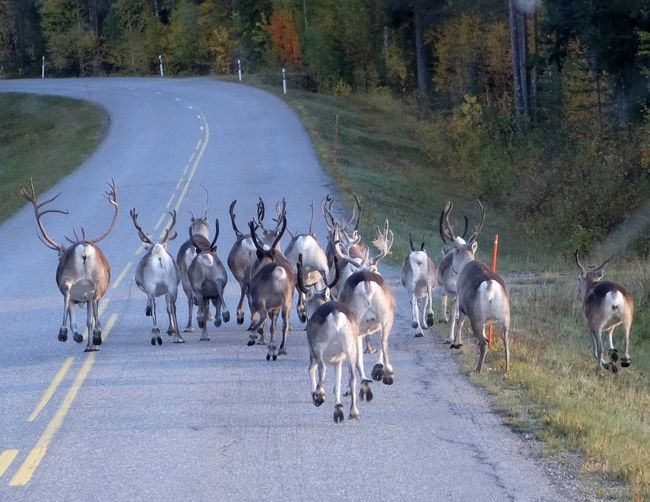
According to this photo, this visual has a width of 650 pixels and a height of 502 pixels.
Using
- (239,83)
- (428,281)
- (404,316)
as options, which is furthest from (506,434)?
(239,83)

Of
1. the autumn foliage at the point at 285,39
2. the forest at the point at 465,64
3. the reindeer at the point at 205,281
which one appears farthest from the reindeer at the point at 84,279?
the autumn foliage at the point at 285,39

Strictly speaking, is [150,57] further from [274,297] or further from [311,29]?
[274,297]

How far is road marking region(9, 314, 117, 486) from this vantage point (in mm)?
9669

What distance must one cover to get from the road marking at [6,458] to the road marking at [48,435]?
0.44 ft

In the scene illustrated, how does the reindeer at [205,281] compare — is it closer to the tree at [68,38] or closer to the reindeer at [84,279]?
the reindeer at [84,279]

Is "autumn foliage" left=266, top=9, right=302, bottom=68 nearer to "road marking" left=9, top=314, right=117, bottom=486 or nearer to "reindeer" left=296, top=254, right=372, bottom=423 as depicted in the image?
"road marking" left=9, top=314, right=117, bottom=486

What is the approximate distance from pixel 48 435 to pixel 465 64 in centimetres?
4928

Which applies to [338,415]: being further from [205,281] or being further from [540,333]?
[540,333]

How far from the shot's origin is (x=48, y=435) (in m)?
11.0

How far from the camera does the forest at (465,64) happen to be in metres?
33.1

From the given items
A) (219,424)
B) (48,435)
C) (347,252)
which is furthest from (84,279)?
(219,424)

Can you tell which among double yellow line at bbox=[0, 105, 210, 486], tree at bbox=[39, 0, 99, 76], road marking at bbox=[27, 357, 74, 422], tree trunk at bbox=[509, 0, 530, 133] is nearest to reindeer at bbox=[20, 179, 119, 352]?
double yellow line at bbox=[0, 105, 210, 486]

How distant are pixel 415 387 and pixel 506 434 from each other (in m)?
2.17

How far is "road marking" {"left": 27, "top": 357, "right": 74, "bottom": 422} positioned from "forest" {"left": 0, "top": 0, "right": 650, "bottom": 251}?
17.3 metres
